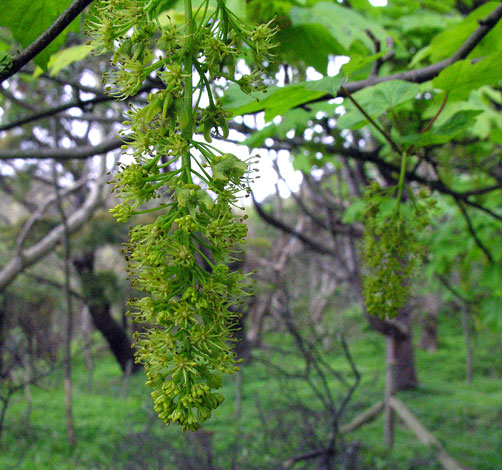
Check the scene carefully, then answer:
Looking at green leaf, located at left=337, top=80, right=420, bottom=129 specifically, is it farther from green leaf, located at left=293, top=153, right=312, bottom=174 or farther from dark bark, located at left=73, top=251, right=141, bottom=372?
dark bark, located at left=73, top=251, right=141, bottom=372

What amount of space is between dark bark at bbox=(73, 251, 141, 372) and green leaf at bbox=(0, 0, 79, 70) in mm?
8890

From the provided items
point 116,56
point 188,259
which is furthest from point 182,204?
point 116,56

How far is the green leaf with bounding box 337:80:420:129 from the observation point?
1.37m

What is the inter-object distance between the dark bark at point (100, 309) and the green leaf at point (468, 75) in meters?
9.02

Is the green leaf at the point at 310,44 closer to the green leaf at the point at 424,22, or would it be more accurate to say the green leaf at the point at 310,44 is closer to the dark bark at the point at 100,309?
the green leaf at the point at 424,22

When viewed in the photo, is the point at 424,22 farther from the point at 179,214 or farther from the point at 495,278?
the point at 179,214

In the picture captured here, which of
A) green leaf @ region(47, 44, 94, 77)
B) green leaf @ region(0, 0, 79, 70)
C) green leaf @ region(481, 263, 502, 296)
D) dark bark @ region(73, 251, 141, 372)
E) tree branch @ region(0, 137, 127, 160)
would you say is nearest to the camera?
green leaf @ region(0, 0, 79, 70)

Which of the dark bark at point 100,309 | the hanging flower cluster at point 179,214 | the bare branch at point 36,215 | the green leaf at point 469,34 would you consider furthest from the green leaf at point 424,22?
the dark bark at point 100,309

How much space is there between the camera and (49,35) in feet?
2.73

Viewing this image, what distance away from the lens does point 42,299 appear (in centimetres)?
1142

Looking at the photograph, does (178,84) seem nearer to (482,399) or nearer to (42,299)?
(482,399)

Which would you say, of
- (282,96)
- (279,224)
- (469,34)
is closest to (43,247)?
(279,224)

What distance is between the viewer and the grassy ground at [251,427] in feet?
14.0

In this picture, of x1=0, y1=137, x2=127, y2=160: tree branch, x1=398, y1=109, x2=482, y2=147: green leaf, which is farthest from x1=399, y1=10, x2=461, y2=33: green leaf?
x1=0, y1=137, x2=127, y2=160: tree branch
